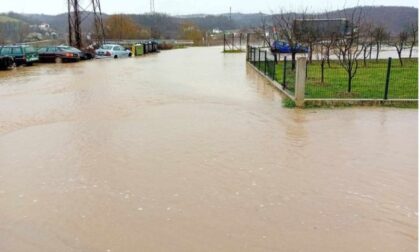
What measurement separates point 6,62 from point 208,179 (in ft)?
78.0

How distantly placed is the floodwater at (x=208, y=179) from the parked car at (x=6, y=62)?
15.6 m

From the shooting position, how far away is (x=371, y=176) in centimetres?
662

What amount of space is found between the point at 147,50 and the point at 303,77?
41047 mm

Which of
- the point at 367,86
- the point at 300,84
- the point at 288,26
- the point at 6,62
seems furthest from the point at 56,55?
the point at 300,84

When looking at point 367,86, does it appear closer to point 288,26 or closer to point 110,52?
point 288,26

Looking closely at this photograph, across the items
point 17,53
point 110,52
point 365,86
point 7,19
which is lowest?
point 365,86

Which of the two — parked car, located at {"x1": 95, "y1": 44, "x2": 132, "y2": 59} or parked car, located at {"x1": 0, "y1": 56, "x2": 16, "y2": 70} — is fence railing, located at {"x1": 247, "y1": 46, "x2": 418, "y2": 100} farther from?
parked car, located at {"x1": 95, "y1": 44, "x2": 132, "y2": 59}

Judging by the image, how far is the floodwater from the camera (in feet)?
15.7

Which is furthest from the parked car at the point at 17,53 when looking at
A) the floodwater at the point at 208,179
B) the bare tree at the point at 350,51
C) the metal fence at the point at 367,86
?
the bare tree at the point at 350,51

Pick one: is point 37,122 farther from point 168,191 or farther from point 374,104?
point 374,104

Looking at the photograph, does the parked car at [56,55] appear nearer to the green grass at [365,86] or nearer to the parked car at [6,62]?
the parked car at [6,62]

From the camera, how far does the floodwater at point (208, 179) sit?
4.79 m

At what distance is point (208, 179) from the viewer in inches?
257

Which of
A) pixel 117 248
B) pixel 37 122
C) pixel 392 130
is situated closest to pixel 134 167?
pixel 117 248
